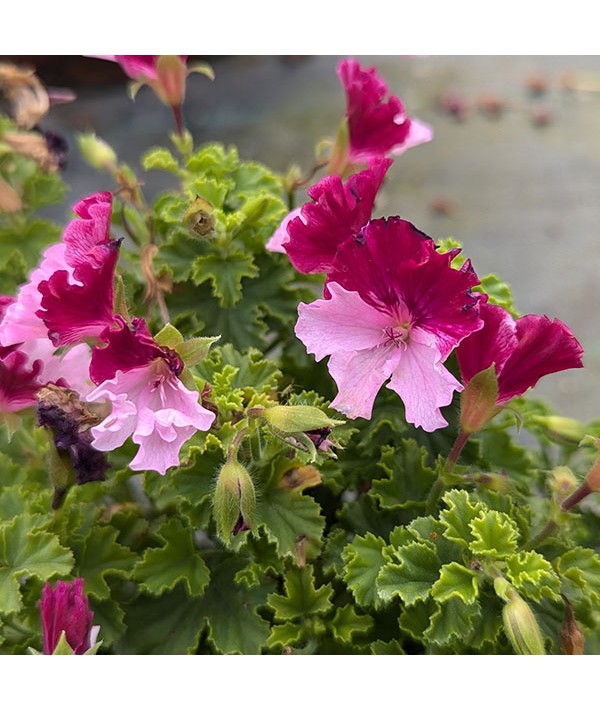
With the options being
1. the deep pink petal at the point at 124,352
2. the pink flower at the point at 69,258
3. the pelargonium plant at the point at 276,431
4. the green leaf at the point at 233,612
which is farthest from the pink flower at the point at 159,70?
the green leaf at the point at 233,612

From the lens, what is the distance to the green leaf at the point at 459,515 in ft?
2.42

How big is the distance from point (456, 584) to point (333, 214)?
0.35m

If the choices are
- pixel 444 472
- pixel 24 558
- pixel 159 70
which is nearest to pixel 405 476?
pixel 444 472

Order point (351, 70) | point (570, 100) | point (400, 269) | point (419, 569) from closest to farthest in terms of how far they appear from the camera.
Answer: point (400, 269)
point (419, 569)
point (351, 70)
point (570, 100)

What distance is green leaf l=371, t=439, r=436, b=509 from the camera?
88 centimetres

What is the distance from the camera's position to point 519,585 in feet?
2.29

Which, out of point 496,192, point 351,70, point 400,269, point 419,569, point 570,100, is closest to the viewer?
point 400,269

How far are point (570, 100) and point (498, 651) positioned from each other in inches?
89.0

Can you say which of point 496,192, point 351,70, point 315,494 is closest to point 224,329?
point 315,494

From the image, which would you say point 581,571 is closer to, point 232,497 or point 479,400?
point 479,400

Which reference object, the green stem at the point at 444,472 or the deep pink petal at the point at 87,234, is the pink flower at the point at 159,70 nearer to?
the deep pink petal at the point at 87,234

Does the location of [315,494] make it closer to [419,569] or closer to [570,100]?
[419,569]

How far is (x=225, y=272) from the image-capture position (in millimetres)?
940

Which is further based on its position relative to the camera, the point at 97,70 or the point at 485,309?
the point at 97,70
